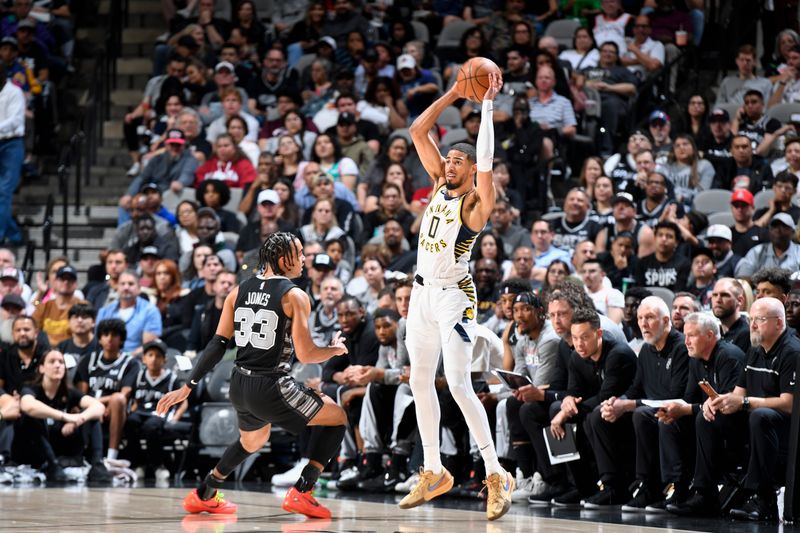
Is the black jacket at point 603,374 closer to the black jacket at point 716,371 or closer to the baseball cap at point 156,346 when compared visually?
the black jacket at point 716,371

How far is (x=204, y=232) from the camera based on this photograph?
45.3 feet

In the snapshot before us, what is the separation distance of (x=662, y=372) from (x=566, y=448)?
→ 907 millimetres

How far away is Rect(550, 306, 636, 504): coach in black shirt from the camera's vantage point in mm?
9227

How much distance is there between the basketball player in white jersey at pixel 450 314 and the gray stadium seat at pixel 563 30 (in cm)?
938

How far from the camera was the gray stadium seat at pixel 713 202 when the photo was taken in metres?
12.8

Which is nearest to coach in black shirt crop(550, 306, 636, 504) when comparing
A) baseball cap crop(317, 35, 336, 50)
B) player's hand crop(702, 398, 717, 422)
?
player's hand crop(702, 398, 717, 422)

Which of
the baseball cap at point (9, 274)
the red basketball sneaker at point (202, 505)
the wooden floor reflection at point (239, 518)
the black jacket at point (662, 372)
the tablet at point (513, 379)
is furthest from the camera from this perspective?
the baseball cap at point (9, 274)

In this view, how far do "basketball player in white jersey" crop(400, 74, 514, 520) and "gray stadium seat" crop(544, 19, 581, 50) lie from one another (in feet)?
30.8

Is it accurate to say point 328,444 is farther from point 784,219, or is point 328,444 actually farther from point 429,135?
point 784,219

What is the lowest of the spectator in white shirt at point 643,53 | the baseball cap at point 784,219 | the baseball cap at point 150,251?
the baseball cap at point 150,251

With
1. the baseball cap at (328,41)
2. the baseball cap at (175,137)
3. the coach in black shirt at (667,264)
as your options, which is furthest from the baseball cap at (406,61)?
the coach in black shirt at (667,264)

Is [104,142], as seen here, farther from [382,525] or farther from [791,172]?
[382,525]

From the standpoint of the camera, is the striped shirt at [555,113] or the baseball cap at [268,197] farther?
the striped shirt at [555,113]

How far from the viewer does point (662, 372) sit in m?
9.09
